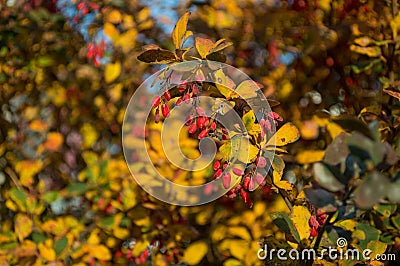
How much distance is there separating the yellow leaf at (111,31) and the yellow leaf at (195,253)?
72cm

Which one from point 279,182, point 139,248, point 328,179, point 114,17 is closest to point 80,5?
point 114,17

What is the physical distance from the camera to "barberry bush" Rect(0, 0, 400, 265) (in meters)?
0.70

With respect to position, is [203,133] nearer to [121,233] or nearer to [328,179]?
[328,179]

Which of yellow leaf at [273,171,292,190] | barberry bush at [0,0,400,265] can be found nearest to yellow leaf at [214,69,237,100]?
barberry bush at [0,0,400,265]

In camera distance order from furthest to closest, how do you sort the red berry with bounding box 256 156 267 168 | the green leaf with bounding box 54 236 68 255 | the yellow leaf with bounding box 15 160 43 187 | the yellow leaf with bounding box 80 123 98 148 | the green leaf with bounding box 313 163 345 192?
1. the yellow leaf with bounding box 80 123 98 148
2. the yellow leaf with bounding box 15 160 43 187
3. the green leaf with bounding box 54 236 68 255
4. the red berry with bounding box 256 156 267 168
5. the green leaf with bounding box 313 163 345 192

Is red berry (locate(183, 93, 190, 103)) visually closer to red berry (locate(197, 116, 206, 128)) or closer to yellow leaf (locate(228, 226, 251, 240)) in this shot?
red berry (locate(197, 116, 206, 128))

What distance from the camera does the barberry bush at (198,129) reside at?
699 mm

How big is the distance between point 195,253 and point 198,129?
0.46 meters

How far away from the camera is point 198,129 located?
35.4 inches

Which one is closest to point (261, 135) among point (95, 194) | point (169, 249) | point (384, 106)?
point (384, 106)

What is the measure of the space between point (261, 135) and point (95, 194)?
0.80 meters

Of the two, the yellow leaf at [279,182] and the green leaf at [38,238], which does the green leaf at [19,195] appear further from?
the yellow leaf at [279,182]

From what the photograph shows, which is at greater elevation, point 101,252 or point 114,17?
point 114,17

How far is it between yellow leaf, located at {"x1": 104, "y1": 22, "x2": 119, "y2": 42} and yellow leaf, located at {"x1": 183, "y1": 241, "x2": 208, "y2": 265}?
→ 716 mm
